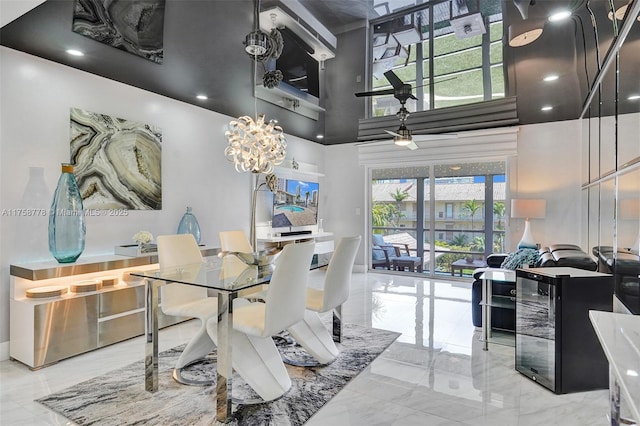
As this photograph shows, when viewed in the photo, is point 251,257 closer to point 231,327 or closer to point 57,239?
point 231,327

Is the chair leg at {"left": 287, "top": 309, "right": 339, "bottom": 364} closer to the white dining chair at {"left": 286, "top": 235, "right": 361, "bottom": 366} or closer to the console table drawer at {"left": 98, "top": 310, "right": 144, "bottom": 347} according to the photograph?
the white dining chair at {"left": 286, "top": 235, "right": 361, "bottom": 366}

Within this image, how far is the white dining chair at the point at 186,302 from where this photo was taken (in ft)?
9.08

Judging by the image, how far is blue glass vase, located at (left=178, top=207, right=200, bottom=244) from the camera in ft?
14.6

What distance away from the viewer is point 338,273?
3.01 meters

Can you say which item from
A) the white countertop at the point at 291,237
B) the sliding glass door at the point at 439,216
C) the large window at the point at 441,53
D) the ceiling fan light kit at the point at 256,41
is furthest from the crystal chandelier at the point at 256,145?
the large window at the point at 441,53

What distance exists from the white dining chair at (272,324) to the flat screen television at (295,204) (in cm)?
372

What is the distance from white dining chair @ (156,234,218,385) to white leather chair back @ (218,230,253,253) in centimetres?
53

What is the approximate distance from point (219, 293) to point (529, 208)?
4889mm

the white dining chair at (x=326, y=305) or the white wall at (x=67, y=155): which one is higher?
the white wall at (x=67, y=155)

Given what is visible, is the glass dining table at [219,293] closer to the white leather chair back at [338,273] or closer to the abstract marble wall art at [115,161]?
the white leather chair back at [338,273]

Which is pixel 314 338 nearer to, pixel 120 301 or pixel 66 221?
pixel 120 301

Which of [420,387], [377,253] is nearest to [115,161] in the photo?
[420,387]

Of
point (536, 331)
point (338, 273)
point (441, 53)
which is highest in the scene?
point (441, 53)

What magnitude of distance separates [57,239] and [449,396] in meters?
3.40
